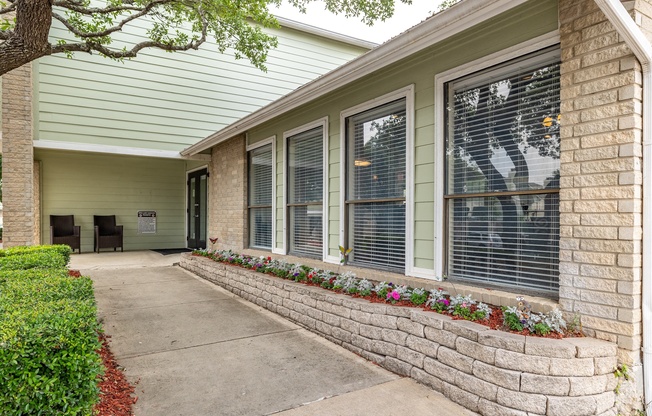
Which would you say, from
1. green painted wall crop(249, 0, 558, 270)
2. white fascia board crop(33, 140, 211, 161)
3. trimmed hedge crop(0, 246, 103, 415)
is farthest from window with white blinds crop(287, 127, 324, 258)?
white fascia board crop(33, 140, 211, 161)

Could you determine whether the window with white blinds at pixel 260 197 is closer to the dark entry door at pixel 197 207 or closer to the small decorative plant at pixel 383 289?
the small decorative plant at pixel 383 289

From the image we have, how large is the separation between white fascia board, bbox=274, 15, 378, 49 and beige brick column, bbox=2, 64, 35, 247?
5.47 meters

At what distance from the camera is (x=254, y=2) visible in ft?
18.9

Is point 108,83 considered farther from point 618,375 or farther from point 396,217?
point 618,375

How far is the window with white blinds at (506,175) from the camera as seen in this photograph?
9.37 feet

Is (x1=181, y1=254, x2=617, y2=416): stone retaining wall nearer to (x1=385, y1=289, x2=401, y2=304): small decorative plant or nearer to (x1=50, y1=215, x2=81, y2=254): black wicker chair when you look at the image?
(x1=385, y1=289, x2=401, y2=304): small decorative plant

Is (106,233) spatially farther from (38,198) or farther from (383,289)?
(383,289)

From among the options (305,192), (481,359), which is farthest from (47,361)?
(305,192)

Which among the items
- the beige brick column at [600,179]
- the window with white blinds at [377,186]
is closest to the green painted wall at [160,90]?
the window with white blinds at [377,186]

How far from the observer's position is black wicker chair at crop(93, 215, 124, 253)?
972 centimetres

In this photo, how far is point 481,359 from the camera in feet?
8.43

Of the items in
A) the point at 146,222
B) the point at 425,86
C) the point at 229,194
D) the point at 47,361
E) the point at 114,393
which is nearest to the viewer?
the point at 47,361

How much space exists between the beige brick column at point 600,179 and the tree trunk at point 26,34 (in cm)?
423

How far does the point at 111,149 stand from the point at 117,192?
2.55m
